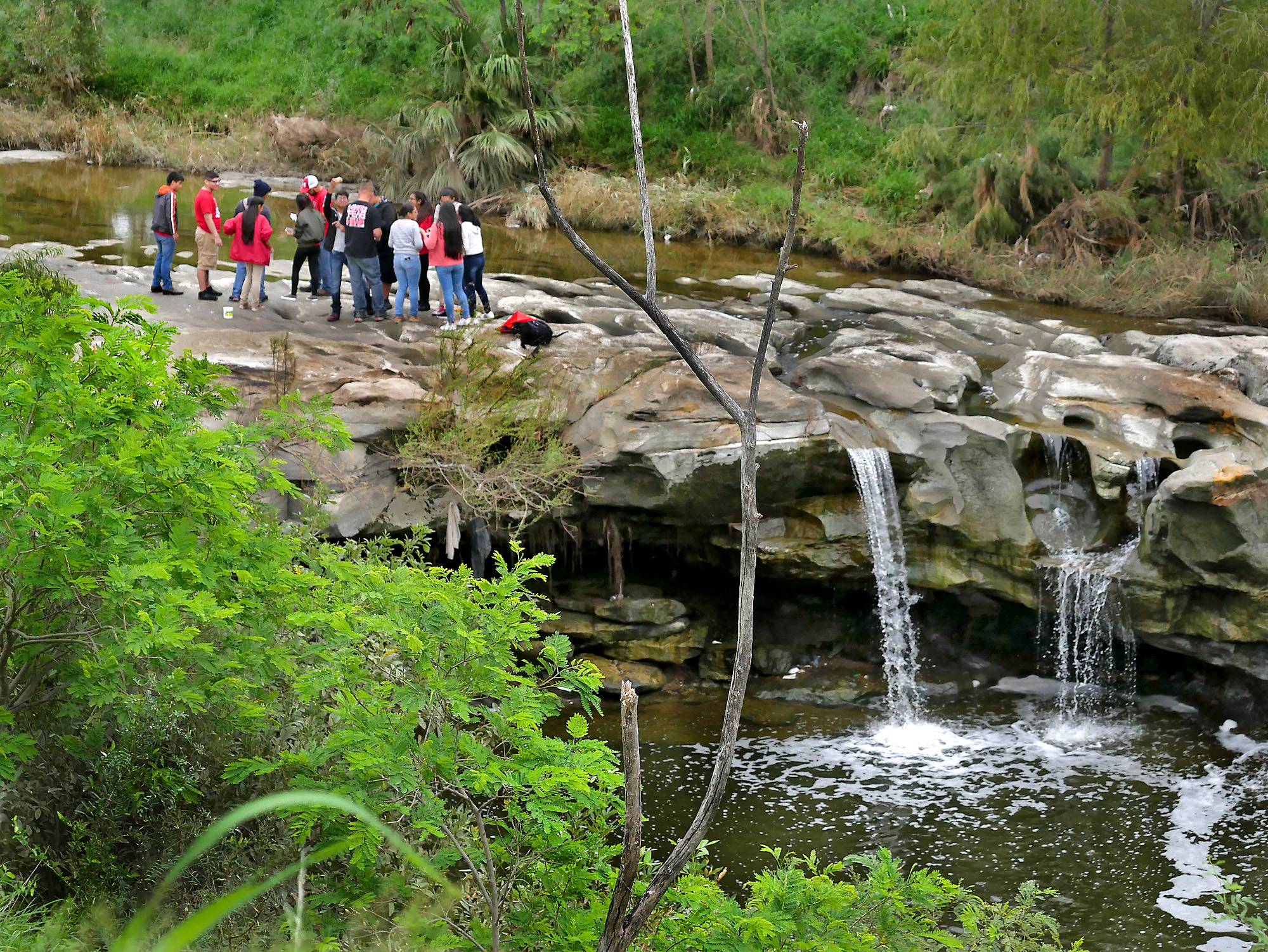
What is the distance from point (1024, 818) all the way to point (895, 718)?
5.87 feet

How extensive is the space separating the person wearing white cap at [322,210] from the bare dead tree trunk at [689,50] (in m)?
13.3

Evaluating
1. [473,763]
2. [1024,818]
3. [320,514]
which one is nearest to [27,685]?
[473,763]

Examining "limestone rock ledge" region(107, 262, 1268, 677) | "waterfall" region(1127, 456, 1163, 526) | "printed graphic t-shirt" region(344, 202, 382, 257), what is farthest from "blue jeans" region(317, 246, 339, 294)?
"waterfall" region(1127, 456, 1163, 526)

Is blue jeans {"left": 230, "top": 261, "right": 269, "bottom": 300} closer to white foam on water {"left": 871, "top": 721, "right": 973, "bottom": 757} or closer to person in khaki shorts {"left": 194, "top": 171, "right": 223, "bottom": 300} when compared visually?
person in khaki shorts {"left": 194, "top": 171, "right": 223, "bottom": 300}

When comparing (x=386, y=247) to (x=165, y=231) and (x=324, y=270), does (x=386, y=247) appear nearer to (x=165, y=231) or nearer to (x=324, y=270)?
(x=324, y=270)

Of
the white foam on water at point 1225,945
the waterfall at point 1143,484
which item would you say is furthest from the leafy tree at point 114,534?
the waterfall at point 1143,484

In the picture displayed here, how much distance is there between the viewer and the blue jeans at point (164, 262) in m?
12.6

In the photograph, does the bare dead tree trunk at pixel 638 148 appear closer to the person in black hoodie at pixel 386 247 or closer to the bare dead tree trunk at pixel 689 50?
the person in black hoodie at pixel 386 247

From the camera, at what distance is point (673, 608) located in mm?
11016

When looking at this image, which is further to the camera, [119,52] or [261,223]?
[119,52]

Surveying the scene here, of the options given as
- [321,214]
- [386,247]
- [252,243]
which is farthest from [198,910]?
[321,214]

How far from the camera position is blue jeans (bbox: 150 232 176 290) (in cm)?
1255

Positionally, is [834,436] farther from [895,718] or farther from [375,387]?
[375,387]

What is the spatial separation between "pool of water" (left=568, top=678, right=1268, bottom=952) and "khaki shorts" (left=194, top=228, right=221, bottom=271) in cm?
687
